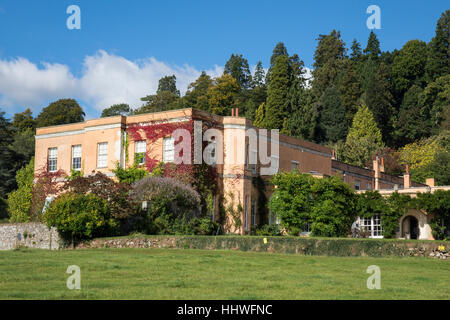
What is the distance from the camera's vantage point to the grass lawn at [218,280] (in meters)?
10.2

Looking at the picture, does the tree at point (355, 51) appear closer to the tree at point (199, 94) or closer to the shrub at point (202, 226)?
the tree at point (199, 94)

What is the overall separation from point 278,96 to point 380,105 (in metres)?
15.9

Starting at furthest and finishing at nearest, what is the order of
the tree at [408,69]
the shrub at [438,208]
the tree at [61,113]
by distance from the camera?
the tree at [408,69] < the tree at [61,113] < the shrub at [438,208]

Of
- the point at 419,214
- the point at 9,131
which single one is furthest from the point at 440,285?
the point at 9,131

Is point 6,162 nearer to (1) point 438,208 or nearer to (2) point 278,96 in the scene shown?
(2) point 278,96

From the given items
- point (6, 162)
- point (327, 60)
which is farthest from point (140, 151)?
point (327, 60)

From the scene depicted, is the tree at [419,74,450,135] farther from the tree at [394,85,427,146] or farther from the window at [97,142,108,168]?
the window at [97,142,108,168]

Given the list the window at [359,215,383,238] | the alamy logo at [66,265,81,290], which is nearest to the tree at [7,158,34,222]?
the window at [359,215,383,238]

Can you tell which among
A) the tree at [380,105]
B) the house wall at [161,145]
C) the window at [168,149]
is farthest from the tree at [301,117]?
the window at [168,149]

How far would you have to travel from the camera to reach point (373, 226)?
35.1m

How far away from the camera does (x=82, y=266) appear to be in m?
14.9

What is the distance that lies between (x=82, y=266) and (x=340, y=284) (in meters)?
6.90

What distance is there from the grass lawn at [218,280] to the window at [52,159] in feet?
74.7

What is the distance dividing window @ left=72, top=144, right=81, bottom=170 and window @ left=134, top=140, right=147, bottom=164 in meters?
4.91
